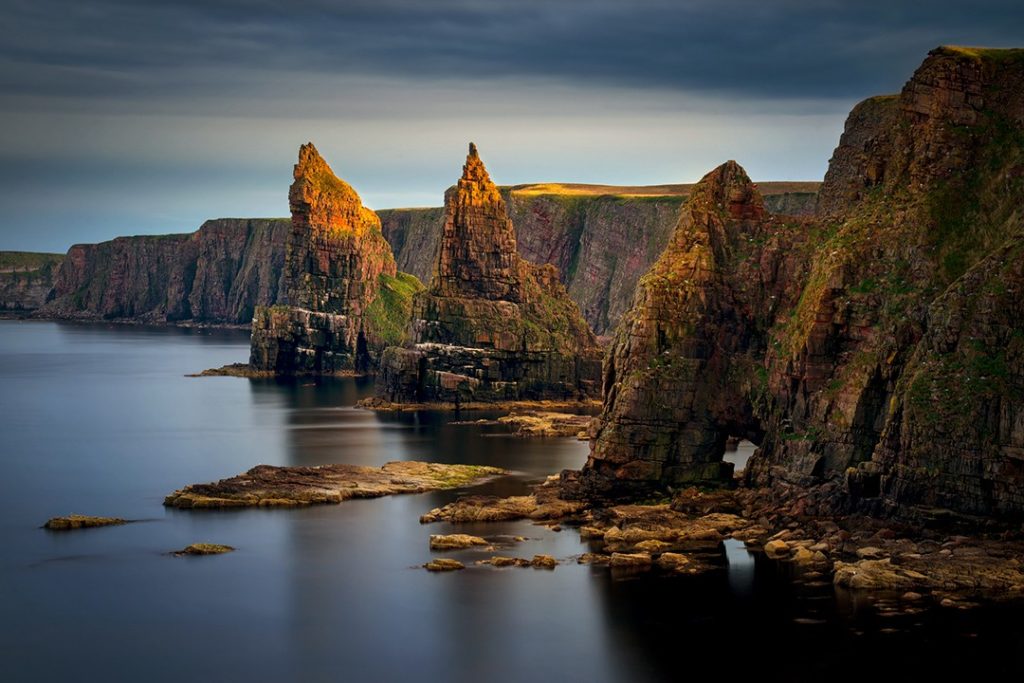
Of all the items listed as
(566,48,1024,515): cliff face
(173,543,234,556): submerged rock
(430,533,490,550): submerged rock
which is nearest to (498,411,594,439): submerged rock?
(566,48,1024,515): cliff face

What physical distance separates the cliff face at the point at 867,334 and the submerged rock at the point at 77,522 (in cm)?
3658

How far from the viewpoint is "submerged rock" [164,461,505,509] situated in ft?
408

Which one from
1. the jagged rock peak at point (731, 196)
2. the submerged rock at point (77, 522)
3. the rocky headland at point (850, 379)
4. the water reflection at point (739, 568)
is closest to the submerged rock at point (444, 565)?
the rocky headland at point (850, 379)

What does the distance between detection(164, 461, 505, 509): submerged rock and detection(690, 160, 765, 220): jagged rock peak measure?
33196mm

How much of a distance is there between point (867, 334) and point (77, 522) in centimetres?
6200

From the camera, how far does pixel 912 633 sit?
8175 cm

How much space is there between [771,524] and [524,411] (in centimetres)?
9319

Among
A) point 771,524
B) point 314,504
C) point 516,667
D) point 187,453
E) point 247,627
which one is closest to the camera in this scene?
point 516,667

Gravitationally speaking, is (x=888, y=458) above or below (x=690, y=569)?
above

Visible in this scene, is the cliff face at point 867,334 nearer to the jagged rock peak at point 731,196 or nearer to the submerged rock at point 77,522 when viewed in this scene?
the jagged rock peak at point 731,196

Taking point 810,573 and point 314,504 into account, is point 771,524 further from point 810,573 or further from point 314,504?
point 314,504

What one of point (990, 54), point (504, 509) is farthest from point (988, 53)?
point (504, 509)

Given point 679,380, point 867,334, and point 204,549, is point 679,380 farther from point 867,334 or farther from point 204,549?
point 204,549

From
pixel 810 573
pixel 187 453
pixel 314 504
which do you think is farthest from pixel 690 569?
pixel 187 453
